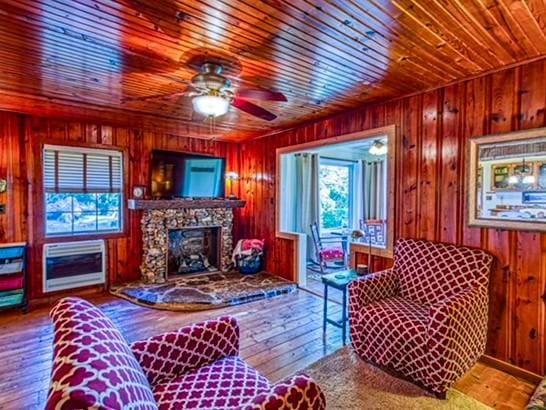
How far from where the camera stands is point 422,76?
2734 millimetres

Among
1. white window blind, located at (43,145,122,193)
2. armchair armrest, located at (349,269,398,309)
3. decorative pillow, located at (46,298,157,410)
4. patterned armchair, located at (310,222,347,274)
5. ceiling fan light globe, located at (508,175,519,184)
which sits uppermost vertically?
white window blind, located at (43,145,122,193)

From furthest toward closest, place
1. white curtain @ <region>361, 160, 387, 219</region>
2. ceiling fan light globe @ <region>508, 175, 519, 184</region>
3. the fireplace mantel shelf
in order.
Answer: white curtain @ <region>361, 160, 387, 219</region>, the fireplace mantel shelf, ceiling fan light globe @ <region>508, 175, 519, 184</region>

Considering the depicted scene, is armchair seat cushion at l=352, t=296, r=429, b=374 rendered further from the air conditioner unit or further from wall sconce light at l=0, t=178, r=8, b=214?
wall sconce light at l=0, t=178, r=8, b=214

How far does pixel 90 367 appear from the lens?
96 cm

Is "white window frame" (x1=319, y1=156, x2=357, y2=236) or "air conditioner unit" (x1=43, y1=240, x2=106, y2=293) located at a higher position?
"white window frame" (x1=319, y1=156, x2=357, y2=236)

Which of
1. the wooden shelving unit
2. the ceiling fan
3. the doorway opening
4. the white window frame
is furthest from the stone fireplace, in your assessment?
the ceiling fan

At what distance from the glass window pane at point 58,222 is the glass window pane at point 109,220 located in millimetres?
390

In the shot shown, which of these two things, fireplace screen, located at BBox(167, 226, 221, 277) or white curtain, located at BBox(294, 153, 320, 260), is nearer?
fireplace screen, located at BBox(167, 226, 221, 277)

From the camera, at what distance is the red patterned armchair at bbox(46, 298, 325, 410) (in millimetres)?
911

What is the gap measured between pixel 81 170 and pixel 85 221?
2.44 feet

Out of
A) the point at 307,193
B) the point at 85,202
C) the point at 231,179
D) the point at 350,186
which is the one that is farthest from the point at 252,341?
the point at 350,186

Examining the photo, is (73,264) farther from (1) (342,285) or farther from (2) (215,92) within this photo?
(1) (342,285)

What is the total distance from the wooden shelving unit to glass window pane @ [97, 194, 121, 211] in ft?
3.69

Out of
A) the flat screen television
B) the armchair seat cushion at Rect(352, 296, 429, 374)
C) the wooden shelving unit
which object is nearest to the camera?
the armchair seat cushion at Rect(352, 296, 429, 374)
